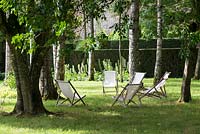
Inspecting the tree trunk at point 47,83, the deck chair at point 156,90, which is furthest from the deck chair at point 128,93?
the tree trunk at point 47,83

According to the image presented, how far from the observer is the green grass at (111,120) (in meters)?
9.28

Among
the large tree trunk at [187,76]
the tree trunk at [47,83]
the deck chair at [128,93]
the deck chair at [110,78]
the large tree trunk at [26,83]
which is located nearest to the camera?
the large tree trunk at [26,83]

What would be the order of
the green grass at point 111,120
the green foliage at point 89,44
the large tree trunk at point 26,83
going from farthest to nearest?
the large tree trunk at point 26,83 → the green grass at point 111,120 → the green foliage at point 89,44

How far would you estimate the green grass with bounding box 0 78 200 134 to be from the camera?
9.28 metres

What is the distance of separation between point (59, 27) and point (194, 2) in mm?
2817

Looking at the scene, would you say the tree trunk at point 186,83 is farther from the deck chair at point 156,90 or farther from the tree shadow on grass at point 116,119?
the deck chair at point 156,90

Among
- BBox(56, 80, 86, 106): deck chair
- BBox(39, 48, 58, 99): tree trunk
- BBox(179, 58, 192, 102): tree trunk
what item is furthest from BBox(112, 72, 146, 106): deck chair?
BBox(39, 48, 58, 99): tree trunk

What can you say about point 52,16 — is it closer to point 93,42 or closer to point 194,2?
point 93,42

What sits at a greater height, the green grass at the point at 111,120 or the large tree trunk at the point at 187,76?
the large tree trunk at the point at 187,76

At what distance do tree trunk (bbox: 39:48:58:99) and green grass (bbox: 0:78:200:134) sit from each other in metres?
0.79

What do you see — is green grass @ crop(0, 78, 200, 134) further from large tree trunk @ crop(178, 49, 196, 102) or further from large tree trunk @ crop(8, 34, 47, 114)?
large tree trunk @ crop(8, 34, 47, 114)

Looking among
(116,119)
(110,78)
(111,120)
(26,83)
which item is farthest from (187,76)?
(26,83)

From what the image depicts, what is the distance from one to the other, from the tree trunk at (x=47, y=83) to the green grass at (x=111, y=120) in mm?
785

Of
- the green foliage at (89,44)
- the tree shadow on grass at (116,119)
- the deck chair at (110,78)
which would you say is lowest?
the tree shadow on grass at (116,119)
